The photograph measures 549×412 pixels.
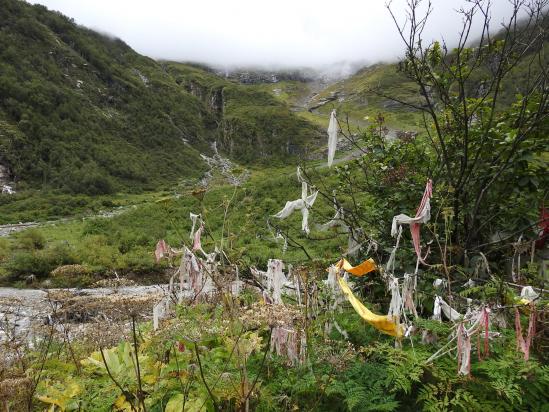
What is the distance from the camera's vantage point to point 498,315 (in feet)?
10.7

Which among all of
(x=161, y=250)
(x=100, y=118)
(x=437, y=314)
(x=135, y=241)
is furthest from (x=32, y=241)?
(x=100, y=118)

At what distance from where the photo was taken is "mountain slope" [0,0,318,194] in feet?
243

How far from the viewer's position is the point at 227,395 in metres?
2.58

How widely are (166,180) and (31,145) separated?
25044mm

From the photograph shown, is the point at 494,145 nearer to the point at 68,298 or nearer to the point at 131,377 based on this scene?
the point at 131,377

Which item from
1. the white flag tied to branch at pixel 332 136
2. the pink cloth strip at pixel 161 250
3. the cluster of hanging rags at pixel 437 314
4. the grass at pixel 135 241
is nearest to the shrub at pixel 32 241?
the grass at pixel 135 241

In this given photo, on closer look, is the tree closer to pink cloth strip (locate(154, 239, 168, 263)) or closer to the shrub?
pink cloth strip (locate(154, 239, 168, 263))

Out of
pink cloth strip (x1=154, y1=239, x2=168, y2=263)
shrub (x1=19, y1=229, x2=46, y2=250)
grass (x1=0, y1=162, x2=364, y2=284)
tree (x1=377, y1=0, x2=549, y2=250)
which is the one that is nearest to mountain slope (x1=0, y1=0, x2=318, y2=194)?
grass (x1=0, y1=162, x2=364, y2=284)

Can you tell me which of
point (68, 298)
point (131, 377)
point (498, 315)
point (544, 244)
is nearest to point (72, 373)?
point (68, 298)

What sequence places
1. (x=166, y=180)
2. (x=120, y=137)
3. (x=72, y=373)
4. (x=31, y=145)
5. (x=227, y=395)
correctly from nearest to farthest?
(x=227, y=395) → (x=72, y=373) → (x=31, y=145) → (x=166, y=180) → (x=120, y=137)

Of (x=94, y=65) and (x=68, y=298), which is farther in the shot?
(x=94, y=65)

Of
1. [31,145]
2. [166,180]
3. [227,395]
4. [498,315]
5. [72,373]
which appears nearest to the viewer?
[227,395]

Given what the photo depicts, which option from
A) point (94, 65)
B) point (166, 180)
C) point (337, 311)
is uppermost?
point (94, 65)

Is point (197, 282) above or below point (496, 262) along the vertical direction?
above
